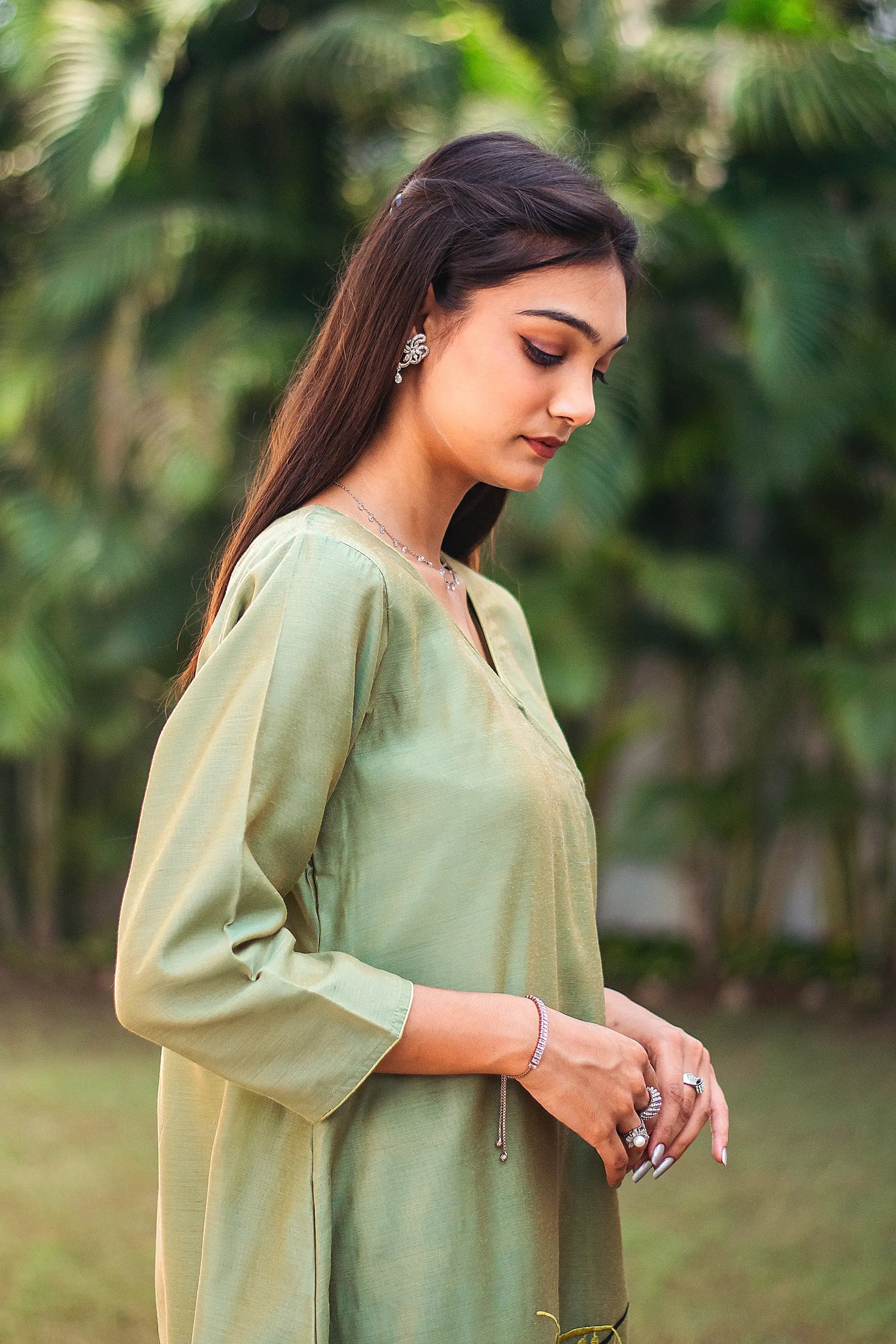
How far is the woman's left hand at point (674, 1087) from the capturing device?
115cm

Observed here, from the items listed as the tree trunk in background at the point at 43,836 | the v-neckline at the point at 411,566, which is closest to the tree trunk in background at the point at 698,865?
the tree trunk in background at the point at 43,836

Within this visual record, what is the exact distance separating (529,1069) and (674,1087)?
231mm

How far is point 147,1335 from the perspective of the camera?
2.74 meters

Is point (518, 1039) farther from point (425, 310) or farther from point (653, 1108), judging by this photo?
point (425, 310)

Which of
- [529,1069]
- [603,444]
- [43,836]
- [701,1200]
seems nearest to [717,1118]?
[529,1069]

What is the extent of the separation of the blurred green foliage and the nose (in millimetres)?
3186

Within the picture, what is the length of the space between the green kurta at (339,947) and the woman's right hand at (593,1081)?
6cm

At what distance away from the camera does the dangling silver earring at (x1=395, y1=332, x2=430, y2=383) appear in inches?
45.6

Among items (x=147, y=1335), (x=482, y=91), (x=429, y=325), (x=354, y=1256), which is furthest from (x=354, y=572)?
(x=482, y=91)

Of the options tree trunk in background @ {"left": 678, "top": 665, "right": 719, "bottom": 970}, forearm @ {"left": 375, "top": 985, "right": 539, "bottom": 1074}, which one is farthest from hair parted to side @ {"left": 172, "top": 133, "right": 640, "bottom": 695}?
tree trunk in background @ {"left": 678, "top": 665, "right": 719, "bottom": 970}

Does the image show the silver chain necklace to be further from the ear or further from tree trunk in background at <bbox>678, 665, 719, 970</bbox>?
tree trunk in background at <bbox>678, 665, 719, 970</bbox>

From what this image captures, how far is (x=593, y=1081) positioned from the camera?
1.04 metres

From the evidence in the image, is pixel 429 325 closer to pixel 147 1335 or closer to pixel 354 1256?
pixel 354 1256

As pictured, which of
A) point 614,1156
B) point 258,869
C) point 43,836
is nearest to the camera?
point 258,869
